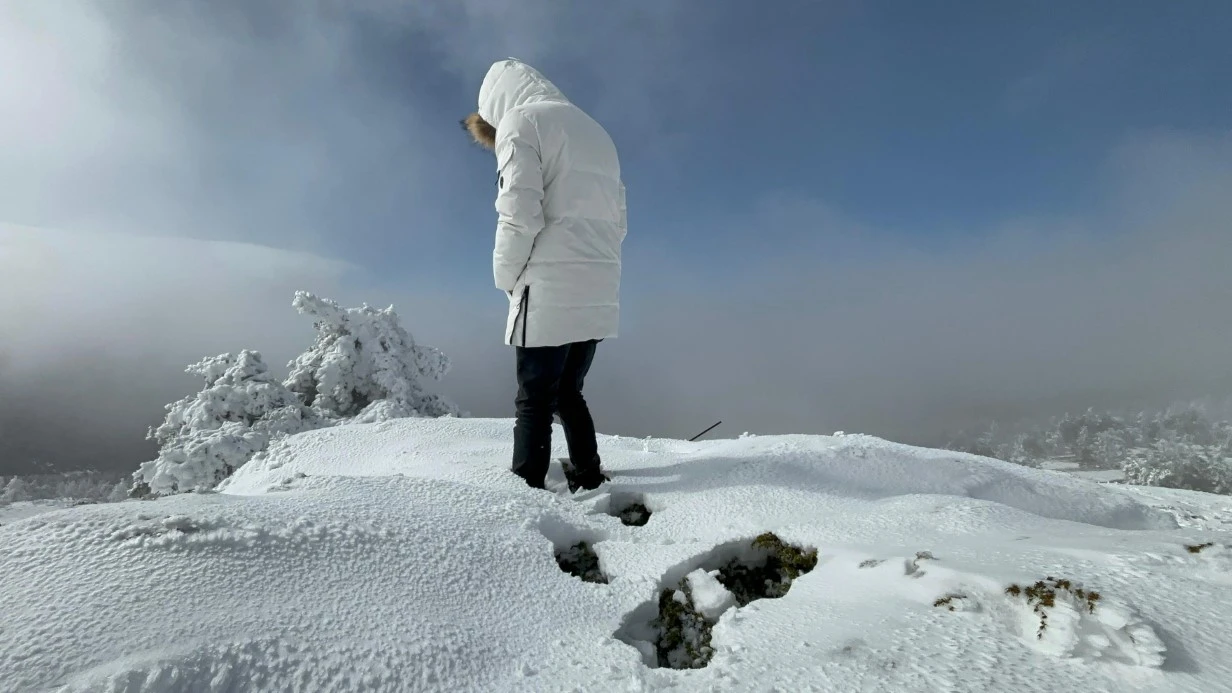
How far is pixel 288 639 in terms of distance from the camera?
182 cm

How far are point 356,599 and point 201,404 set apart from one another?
11301 mm

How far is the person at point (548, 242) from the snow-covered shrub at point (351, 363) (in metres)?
8.67

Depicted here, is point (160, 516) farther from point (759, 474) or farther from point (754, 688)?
point (759, 474)

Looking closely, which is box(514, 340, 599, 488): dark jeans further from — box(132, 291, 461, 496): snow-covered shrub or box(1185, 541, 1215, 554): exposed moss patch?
box(132, 291, 461, 496): snow-covered shrub

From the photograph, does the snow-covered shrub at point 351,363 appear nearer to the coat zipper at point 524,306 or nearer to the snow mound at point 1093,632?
the coat zipper at point 524,306

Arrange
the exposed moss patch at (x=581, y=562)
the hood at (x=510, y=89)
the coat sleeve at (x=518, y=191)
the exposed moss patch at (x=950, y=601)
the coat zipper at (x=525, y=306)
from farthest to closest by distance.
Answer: the hood at (x=510, y=89)
the coat zipper at (x=525, y=306)
the coat sleeve at (x=518, y=191)
the exposed moss patch at (x=581, y=562)
the exposed moss patch at (x=950, y=601)

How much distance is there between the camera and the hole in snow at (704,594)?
2.33m

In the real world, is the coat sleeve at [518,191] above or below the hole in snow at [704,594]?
above

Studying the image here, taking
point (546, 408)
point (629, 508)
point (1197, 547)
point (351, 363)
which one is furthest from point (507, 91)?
point (351, 363)

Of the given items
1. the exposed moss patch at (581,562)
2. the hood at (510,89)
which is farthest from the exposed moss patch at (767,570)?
the hood at (510,89)

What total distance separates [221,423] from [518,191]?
10.4 m

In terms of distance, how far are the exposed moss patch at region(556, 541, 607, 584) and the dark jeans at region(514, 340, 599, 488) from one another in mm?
976

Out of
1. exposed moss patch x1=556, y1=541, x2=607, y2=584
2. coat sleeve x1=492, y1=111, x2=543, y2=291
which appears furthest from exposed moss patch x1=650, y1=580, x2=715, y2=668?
coat sleeve x1=492, y1=111, x2=543, y2=291

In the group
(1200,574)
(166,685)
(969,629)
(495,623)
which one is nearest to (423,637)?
(495,623)
